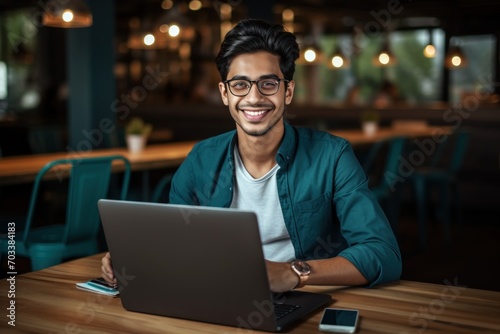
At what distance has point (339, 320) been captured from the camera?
54.7 inches

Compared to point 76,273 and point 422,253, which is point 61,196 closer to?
point 422,253

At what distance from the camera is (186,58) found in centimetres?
1212

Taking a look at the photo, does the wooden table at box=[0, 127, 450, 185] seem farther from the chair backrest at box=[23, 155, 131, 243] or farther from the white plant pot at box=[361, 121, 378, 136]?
the chair backrest at box=[23, 155, 131, 243]

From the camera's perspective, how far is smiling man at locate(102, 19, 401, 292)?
191 centimetres

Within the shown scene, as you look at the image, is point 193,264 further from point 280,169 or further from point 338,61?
point 338,61

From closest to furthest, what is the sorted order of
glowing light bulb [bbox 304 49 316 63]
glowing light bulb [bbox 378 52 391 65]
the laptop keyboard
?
the laptop keyboard, glowing light bulb [bbox 304 49 316 63], glowing light bulb [bbox 378 52 391 65]

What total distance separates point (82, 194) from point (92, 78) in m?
2.71

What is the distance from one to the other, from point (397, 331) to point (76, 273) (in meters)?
0.87

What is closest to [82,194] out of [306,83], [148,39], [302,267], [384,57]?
[302,267]

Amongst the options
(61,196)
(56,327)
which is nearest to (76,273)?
(56,327)

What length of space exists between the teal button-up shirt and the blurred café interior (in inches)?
86.3

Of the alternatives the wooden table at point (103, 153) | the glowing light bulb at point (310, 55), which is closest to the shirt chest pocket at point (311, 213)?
the wooden table at point (103, 153)

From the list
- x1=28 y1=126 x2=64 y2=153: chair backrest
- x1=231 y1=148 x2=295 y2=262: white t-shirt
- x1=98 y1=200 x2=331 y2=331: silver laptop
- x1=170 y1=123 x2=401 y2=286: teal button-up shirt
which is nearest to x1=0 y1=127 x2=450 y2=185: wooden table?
x1=28 y1=126 x2=64 y2=153: chair backrest

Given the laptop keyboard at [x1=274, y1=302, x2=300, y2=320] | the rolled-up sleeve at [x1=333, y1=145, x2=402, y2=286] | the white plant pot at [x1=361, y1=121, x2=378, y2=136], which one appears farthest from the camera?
the white plant pot at [x1=361, y1=121, x2=378, y2=136]
